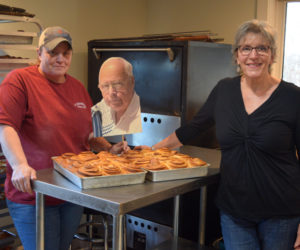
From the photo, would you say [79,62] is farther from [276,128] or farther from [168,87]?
[276,128]

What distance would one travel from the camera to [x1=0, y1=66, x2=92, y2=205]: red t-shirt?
1646 mm

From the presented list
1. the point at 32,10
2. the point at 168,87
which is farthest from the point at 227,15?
the point at 32,10

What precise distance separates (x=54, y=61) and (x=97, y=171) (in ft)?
1.76

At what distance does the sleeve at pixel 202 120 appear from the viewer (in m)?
1.80

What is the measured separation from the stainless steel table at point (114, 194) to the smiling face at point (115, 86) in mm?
406

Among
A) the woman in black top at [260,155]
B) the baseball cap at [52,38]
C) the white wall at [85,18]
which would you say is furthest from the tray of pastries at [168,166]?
the white wall at [85,18]

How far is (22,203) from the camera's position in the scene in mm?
1683

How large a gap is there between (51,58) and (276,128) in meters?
0.92

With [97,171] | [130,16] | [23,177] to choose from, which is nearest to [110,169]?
[97,171]

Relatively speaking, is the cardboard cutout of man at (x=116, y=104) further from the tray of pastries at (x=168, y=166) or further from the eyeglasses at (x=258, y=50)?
the eyeglasses at (x=258, y=50)

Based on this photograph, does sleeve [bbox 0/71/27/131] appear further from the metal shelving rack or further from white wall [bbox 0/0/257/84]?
white wall [bbox 0/0/257/84]

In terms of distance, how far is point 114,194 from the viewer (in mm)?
1380

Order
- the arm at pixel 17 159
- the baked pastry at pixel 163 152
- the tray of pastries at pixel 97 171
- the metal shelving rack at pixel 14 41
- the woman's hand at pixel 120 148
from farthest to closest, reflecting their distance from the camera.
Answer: the metal shelving rack at pixel 14 41
the woman's hand at pixel 120 148
the baked pastry at pixel 163 152
the arm at pixel 17 159
the tray of pastries at pixel 97 171

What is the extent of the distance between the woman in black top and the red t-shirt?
635 mm
